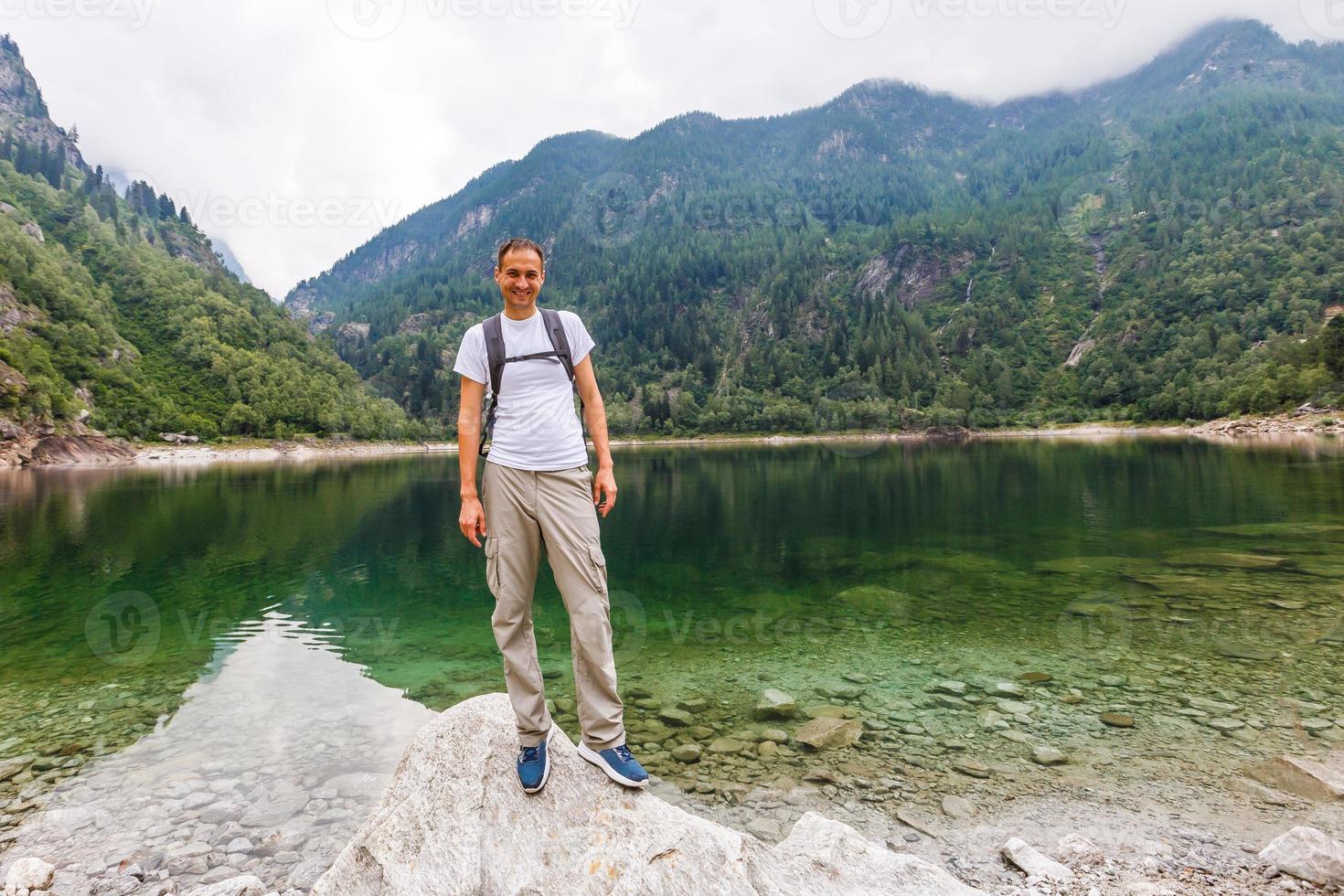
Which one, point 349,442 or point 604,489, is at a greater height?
point 349,442

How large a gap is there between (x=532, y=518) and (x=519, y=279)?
177 cm

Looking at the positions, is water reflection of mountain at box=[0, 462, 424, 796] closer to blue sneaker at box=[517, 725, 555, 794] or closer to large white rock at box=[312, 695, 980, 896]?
large white rock at box=[312, 695, 980, 896]

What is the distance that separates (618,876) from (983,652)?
10.2 meters

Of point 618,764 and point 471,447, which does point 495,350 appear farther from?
point 618,764

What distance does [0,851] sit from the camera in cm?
599

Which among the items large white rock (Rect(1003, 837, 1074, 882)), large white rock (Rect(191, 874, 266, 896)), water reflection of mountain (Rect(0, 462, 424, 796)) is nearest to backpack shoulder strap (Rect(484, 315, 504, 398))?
large white rock (Rect(191, 874, 266, 896))

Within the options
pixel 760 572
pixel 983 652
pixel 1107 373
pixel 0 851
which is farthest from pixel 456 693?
pixel 1107 373

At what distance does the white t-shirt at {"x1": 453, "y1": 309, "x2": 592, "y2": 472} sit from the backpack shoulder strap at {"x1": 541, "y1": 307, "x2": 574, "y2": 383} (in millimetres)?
31

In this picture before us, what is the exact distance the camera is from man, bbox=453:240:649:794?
14.7 ft

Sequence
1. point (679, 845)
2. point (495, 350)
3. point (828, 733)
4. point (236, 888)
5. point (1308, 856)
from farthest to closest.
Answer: point (828, 733), point (236, 888), point (1308, 856), point (495, 350), point (679, 845)

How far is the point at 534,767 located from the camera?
14.7 ft

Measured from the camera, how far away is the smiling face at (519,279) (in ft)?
15.1

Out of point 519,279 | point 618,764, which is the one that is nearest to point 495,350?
point 519,279

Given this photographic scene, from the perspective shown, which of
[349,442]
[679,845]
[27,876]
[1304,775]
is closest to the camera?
[679,845]
